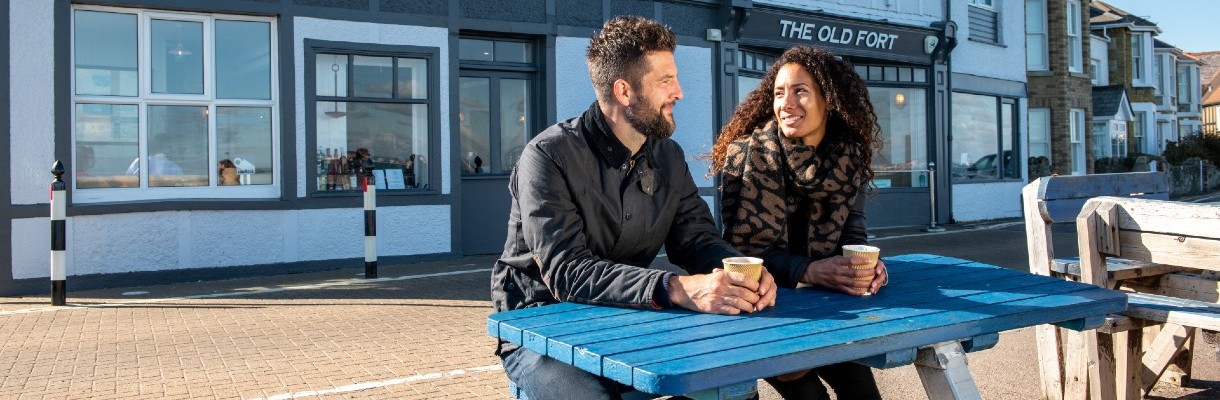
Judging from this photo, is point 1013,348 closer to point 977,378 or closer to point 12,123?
point 977,378

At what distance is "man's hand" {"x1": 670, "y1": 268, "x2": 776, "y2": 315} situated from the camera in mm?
2699

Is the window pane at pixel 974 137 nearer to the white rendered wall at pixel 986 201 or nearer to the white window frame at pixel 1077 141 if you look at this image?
the white rendered wall at pixel 986 201

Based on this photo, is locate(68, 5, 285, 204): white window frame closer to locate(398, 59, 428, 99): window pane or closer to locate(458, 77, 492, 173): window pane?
locate(398, 59, 428, 99): window pane

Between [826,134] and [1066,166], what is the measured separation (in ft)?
68.5

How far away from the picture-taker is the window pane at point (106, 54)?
9453 millimetres

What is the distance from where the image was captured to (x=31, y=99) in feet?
29.6

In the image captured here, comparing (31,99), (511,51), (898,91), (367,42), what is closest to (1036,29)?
(898,91)

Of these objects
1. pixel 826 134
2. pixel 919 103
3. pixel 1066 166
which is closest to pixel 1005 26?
pixel 919 103

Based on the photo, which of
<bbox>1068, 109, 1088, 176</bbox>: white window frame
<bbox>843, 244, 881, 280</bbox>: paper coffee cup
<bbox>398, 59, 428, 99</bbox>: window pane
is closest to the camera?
<bbox>843, 244, 881, 280</bbox>: paper coffee cup

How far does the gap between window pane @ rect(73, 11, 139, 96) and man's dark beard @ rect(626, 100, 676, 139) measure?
26.2ft

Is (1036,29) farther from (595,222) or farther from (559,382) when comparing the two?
(559,382)

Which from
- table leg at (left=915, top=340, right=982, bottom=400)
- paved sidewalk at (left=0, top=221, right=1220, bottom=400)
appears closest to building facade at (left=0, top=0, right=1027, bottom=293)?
paved sidewalk at (left=0, top=221, right=1220, bottom=400)

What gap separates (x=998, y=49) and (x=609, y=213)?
59.0ft

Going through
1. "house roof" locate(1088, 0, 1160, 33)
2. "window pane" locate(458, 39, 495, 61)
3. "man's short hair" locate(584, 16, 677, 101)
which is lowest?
"man's short hair" locate(584, 16, 677, 101)
